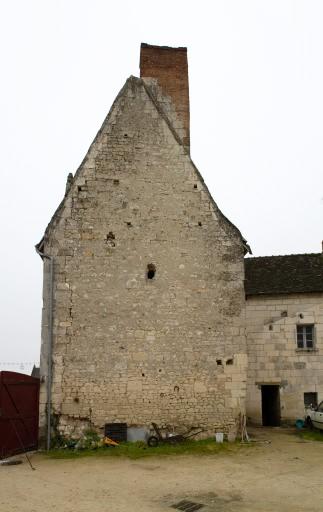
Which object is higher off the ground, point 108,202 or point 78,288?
point 108,202

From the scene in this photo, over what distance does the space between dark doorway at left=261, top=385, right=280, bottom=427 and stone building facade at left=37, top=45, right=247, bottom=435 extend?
5.61 m

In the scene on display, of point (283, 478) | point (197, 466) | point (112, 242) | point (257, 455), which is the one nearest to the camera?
point (283, 478)

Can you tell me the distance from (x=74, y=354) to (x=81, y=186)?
422 cm

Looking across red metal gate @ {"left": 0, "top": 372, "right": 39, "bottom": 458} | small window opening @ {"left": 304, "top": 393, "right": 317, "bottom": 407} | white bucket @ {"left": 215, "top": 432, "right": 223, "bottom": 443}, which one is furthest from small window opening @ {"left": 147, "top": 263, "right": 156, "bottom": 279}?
small window opening @ {"left": 304, "top": 393, "right": 317, "bottom": 407}

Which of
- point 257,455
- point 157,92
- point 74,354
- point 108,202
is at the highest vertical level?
point 157,92

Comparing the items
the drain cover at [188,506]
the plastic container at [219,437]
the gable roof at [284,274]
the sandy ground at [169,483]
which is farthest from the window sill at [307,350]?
the drain cover at [188,506]

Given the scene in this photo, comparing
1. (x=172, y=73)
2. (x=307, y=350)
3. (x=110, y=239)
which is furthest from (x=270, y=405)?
(x=172, y=73)

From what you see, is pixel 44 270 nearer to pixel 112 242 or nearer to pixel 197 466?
pixel 112 242

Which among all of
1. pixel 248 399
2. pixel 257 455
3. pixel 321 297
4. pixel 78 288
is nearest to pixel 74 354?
pixel 78 288

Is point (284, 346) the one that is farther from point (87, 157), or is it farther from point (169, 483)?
point (169, 483)

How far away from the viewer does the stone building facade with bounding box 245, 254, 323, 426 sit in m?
15.9

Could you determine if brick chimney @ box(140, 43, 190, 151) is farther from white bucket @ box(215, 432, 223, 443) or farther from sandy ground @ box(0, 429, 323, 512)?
sandy ground @ box(0, 429, 323, 512)

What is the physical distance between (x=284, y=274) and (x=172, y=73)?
810cm

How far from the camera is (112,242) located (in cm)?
1188
